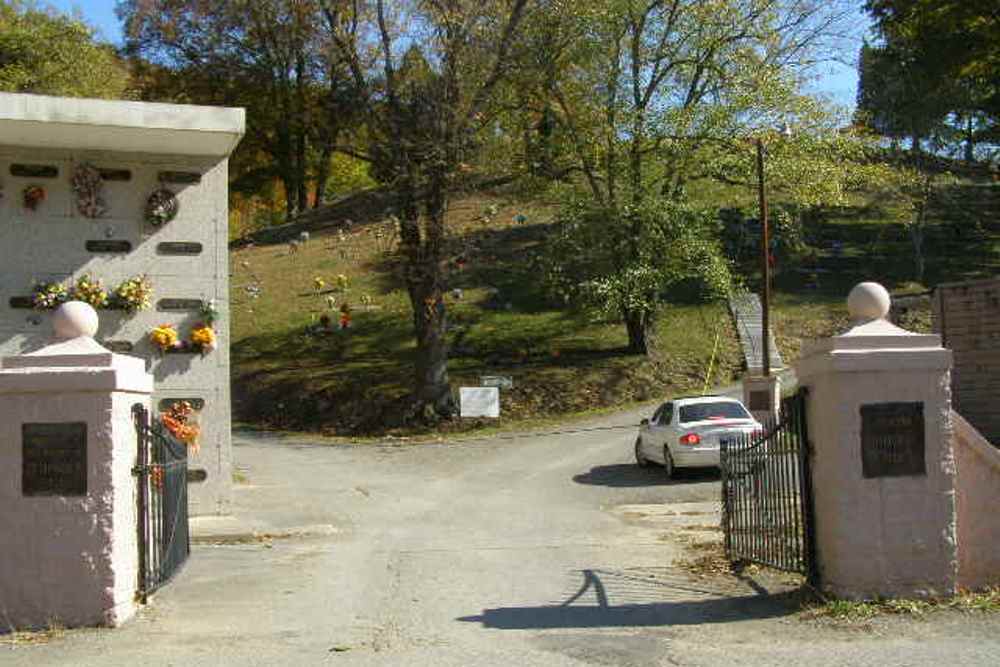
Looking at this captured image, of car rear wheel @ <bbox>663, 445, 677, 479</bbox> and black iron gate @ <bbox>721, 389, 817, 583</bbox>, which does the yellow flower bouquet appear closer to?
black iron gate @ <bbox>721, 389, 817, 583</bbox>

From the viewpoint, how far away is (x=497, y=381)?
29734 millimetres

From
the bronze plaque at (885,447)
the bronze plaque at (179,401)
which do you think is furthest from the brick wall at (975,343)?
the bronze plaque at (179,401)

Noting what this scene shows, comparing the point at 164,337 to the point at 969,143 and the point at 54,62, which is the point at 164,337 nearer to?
the point at 54,62

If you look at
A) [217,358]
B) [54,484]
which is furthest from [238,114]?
[54,484]

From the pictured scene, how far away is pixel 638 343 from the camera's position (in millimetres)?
32906

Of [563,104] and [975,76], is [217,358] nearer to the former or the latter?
[563,104]

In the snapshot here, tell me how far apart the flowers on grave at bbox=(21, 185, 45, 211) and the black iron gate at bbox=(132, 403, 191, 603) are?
5514 millimetres

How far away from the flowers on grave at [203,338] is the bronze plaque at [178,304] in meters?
0.25

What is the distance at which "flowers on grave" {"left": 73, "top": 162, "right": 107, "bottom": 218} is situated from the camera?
560 inches

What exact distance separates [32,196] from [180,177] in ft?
5.97

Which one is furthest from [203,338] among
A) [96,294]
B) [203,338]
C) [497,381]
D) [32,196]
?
[497,381]

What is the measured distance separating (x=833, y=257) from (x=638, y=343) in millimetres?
13705

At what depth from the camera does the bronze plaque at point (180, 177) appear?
577 inches

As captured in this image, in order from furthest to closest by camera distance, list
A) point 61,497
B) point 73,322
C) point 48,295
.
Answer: point 48,295
point 73,322
point 61,497
